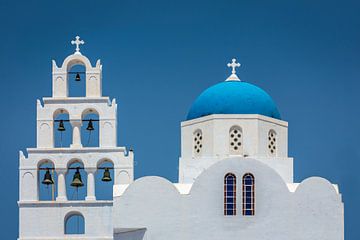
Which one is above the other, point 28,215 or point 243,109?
point 243,109

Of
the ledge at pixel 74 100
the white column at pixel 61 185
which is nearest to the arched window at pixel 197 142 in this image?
the ledge at pixel 74 100

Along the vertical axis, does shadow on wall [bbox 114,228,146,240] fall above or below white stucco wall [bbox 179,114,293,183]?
below

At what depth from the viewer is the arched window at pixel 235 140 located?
194ft

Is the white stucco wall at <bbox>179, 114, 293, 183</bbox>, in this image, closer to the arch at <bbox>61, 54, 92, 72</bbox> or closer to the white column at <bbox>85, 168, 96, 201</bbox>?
the white column at <bbox>85, 168, 96, 201</bbox>

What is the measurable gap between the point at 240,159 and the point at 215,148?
1.88m

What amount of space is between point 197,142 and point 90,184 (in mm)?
6329

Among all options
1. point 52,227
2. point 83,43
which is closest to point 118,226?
point 52,227

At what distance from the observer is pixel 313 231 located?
56.8 m

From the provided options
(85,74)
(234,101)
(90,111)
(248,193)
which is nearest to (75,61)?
(85,74)

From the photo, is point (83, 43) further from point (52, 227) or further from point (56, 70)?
point (52, 227)

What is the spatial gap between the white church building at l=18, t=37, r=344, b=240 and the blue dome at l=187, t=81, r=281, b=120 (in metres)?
0.04

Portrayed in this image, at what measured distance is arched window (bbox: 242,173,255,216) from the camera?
57031mm

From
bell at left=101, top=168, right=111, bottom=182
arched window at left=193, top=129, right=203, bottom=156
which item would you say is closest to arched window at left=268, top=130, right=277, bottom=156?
arched window at left=193, top=129, right=203, bottom=156

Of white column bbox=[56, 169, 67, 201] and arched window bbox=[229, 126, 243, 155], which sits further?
arched window bbox=[229, 126, 243, 155]
